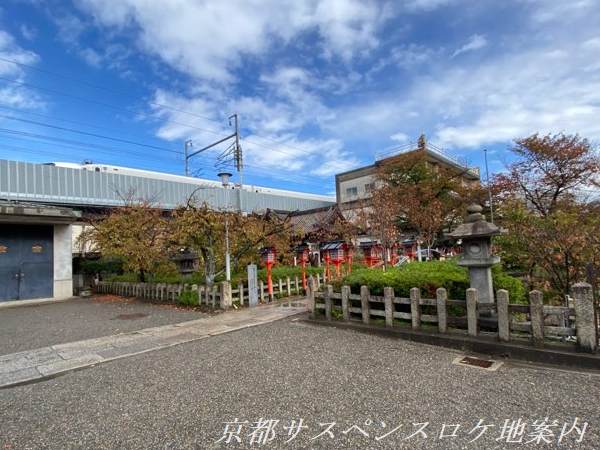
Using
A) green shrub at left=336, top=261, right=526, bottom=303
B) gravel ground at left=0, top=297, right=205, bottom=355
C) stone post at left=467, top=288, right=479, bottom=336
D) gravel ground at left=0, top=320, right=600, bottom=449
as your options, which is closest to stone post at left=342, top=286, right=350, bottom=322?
green shrub at left=336, top=261, right=526, bottom=303

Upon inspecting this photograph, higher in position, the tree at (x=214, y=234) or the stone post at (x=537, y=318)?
the tree at (x=214, y=234)

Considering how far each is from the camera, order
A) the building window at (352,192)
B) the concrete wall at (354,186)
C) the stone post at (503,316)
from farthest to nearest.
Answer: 1. the building window at (352,192)
2. the concrete wall at (354,186)
3. the stone post at (503,316)

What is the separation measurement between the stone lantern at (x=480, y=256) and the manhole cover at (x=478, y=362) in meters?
1.47

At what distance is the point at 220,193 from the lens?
93.3ft

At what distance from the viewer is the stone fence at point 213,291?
37.2 feet

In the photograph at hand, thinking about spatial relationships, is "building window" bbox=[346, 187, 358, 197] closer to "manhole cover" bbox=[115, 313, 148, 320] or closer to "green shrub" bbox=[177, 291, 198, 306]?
"green shrub" bbox=[177, 291, 198, 306]

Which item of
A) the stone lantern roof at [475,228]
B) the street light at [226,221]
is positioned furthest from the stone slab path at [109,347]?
the stone lantern roof at [475,228]

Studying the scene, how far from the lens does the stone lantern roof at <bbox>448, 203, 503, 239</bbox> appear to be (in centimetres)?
665

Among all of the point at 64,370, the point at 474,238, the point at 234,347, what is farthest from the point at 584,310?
the point at 64,370

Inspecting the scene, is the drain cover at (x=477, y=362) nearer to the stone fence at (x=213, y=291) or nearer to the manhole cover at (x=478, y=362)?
the manhole cover at (x=478, y=362)

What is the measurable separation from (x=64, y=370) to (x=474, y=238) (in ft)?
26.4

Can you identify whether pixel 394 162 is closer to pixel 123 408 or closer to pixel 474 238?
pixel 474 238

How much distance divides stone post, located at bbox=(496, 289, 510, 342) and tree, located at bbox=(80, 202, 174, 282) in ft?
40.6

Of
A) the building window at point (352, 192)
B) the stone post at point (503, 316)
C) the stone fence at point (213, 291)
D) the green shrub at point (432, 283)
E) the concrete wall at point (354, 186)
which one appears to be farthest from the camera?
the building window at point (352, 192)
